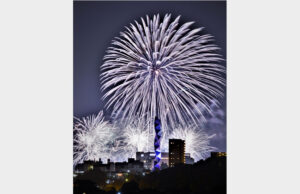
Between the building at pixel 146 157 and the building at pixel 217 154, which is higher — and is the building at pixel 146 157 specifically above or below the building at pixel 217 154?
below

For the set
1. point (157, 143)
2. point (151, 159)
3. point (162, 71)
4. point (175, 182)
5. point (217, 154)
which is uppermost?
point (162, 71)

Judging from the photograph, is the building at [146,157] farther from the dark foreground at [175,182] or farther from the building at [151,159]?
the dark foreground at [175,182]

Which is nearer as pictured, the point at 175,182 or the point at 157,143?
the point at 175,182

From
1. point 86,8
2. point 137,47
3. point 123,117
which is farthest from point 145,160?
point 86,8

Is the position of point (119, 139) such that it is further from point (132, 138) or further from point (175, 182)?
point (175, 182)

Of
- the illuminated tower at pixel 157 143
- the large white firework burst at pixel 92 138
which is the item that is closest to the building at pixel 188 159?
the illuminated tower at pixel 157 143

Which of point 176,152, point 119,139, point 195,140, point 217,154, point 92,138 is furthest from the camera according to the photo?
point 92,138

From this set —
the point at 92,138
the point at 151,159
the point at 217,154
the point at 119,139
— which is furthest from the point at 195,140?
the point at 92,138
